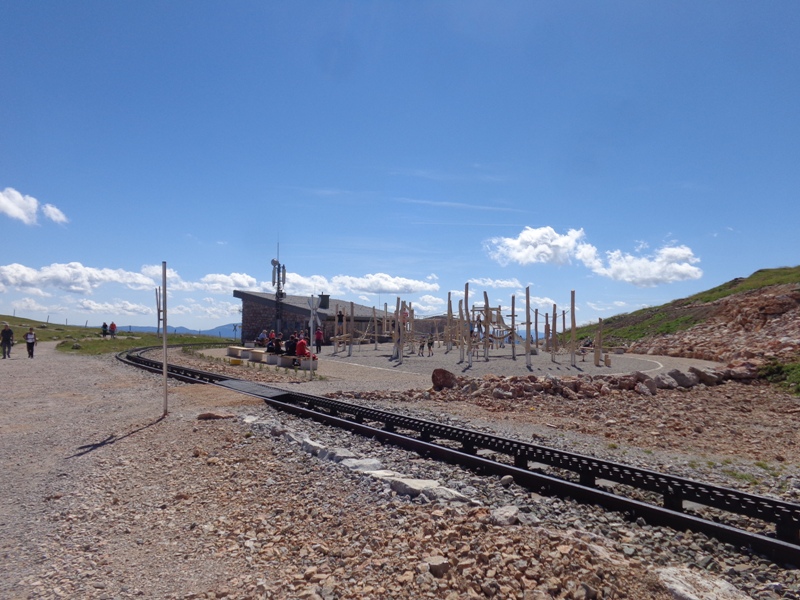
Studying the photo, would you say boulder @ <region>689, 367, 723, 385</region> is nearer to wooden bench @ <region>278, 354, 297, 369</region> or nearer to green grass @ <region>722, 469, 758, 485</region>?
green grass @ <region>722, 469, 758, 485</region>

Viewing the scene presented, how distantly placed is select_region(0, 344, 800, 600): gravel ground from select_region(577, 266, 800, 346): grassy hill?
3388 cm

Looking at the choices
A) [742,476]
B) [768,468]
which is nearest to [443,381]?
[768,468]

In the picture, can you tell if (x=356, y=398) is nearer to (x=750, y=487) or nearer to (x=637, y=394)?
(x=637, y=394)

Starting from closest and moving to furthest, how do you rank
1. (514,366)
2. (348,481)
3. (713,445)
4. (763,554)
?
(763,554) < (348,481) < (713,445) < (514,366)

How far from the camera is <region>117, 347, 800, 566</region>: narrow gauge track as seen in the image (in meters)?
5.10

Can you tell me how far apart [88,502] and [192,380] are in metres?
12.2

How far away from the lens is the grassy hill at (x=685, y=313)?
139 feet

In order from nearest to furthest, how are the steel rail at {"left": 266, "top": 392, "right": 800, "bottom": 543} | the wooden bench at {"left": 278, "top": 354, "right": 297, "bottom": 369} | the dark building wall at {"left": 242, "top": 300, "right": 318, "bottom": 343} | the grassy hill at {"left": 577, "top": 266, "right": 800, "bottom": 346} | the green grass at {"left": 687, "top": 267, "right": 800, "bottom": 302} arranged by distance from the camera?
the steel rail at {"left": 266, "top": 392, "right": 800, "bottom": 543}, the wooden bench at {"left": 278, "top": 354, "right": 297, "bottom": 369}, the grassy hill at {"left": 577, "top": 266, "right": 800, "bottom": 346}, the dark building wall at {"left": 242, "top": 300, "right": 318, "bottom": 343}, the green grass at {"left": 687, "top": 267, "right": 800, "bottom": 302}

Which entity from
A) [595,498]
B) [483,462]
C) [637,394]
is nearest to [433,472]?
[483,462]

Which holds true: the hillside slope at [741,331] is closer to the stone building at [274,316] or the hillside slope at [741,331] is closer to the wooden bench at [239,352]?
the stone building at [274,316]

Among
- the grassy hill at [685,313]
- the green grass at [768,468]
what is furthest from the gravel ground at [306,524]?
the grassy hill at [685,313]

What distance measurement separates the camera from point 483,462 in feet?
24.2

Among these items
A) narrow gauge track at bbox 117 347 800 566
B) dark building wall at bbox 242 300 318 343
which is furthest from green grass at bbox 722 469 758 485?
dark building wall at bbox 242 300 318 343

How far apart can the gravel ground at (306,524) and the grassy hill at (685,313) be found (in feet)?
111
